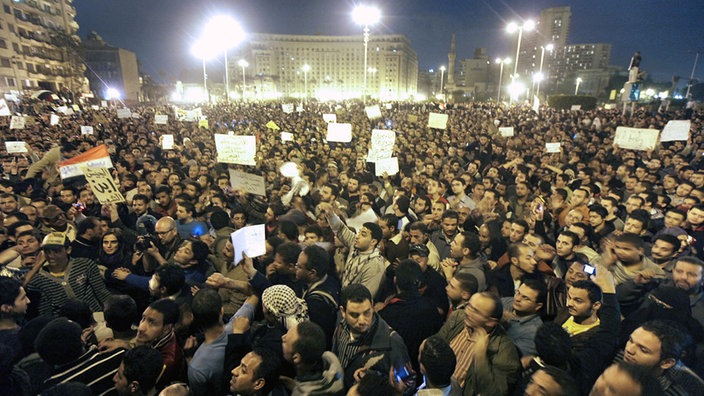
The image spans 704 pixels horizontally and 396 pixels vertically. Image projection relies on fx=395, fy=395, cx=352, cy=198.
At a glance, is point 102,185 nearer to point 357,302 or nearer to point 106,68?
point 357,302

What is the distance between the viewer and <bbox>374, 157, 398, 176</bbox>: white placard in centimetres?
977

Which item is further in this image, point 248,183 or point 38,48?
point 38,48

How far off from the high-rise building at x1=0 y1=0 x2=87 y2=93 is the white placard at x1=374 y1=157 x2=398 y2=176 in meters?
57.2

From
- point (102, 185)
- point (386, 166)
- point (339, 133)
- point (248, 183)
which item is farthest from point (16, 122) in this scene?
point (386, 166)

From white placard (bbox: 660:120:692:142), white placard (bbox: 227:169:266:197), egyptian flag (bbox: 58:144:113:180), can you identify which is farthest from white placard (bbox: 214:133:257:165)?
white placard (bbox: 660:120:692:142)

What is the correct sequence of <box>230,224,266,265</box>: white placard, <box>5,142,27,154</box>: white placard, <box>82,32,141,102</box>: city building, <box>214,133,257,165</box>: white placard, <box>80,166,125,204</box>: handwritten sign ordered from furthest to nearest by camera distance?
<box>82,32,141,102</box>: city building, <box>5,142,27,154</box>: white placard, <box>214,133,257,165</box>: white placard, <box>80,166,125,204</box>: handwritten sign, <box>230,224,266,265</box>: white placard

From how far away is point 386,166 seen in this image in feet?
32.4

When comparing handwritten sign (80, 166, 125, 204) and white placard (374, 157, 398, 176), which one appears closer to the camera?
handwritten sign (80, 166, 125, 204)

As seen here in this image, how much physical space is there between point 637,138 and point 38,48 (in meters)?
79.6

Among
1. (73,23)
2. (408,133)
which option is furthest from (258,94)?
(408,133)

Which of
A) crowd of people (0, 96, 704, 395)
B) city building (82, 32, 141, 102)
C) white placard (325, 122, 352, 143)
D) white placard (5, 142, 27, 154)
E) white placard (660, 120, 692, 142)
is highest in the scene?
city building (82, 32, 141, 102)

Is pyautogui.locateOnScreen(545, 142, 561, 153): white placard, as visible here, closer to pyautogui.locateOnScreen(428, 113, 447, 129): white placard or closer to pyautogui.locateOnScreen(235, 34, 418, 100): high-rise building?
pyautogui.locateOnScreen(428, 113, 447, 129): white placard

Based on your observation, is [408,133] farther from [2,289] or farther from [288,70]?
[288,70]

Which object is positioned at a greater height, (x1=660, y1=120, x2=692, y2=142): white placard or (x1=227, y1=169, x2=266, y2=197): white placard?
(x1=660, y1=120, x2=692, y2=142): white placard
